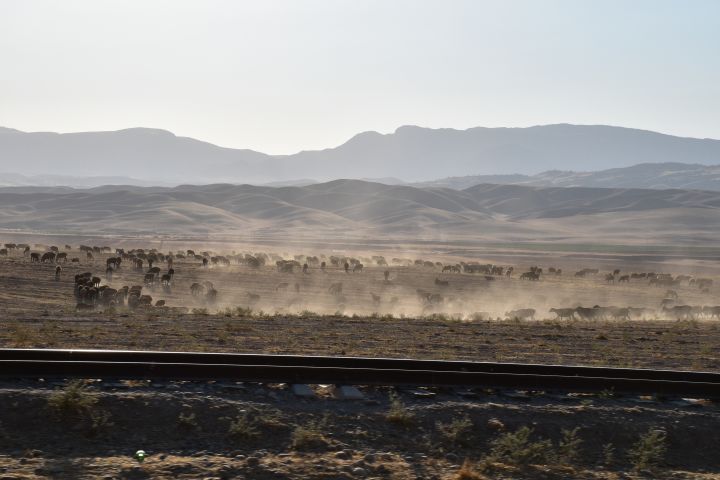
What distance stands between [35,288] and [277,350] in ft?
69.2

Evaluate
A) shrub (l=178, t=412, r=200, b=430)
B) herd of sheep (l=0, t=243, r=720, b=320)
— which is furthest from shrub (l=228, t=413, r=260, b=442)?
herd of sheep (l=0, t=243, r=720, b=320)

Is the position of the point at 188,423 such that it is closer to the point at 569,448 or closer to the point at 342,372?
the point at 342,372

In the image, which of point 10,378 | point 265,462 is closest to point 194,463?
point 265,462

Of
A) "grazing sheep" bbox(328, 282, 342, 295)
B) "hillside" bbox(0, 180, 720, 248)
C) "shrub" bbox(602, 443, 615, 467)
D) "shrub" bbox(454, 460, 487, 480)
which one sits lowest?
"grazing sheep" bbox(328, 282, 342, 295)

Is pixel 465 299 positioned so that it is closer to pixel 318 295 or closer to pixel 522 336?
pixel 318 295

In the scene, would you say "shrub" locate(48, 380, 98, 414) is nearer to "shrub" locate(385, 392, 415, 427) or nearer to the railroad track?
the railroad track

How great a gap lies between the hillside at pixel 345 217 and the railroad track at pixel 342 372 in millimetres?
116108

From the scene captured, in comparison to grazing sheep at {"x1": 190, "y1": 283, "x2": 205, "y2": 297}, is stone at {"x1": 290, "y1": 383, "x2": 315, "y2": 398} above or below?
above

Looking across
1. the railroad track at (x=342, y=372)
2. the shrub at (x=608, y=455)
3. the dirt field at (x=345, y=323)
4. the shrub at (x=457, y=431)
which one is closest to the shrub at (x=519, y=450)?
the shrub at (x=457, y=431)

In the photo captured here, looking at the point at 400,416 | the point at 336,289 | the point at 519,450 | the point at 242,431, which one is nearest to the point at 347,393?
the point at 400,416

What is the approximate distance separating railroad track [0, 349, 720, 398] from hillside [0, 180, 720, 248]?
4571 inches

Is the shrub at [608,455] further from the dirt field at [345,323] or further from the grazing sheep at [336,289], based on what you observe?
the grazing sheep at [336,289]

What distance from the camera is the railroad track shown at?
1088cm

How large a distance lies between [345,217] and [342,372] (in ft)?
527
